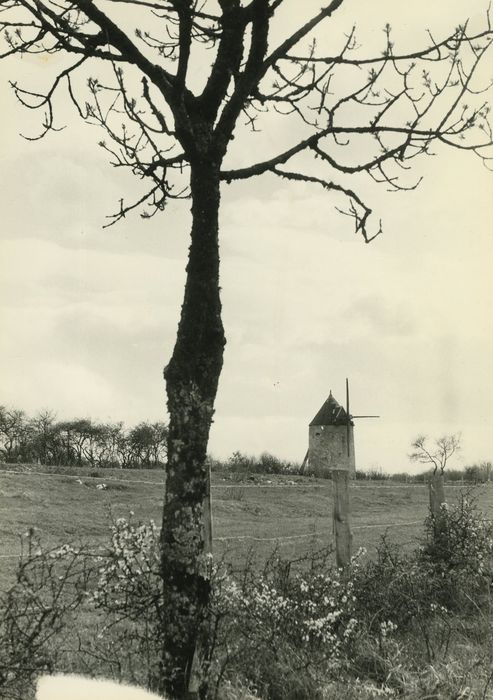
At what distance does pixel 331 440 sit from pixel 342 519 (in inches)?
1671

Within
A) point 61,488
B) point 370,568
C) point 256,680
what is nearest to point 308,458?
point 61,488

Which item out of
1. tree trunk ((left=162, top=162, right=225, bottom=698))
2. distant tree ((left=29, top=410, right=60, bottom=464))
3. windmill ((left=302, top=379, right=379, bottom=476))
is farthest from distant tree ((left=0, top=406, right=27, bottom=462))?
tree trunk ((left=162, top=162, right=225, bottom=698))

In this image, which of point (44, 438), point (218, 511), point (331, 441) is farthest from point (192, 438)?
point (331, 441)

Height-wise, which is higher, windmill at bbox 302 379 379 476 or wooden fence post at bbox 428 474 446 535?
windmill at bbox 302 379 379 476

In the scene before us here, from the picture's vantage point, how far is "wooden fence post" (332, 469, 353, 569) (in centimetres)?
913

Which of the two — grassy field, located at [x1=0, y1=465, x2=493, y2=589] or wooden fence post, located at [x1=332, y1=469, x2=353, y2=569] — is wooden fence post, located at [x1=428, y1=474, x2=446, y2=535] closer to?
grassy field, located at [x1=0, y1=465, x2=493, y2=589]

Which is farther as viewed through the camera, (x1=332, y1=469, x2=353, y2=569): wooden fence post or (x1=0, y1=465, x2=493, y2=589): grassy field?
(x1=0, y1=465, x2=493, y2=589): grassy field

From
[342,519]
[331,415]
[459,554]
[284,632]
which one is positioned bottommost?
[284,632]

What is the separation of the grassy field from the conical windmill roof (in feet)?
59.8

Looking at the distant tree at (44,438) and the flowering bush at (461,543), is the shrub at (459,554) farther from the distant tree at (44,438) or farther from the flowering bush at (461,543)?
the distant tree at (44,438)

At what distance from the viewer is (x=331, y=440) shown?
5119 centimetres

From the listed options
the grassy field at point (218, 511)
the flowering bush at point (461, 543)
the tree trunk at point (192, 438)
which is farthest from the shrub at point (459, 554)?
the tree trunk at point (192, 438)

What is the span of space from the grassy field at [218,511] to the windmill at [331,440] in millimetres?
16752

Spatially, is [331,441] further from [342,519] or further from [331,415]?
[342,519]
